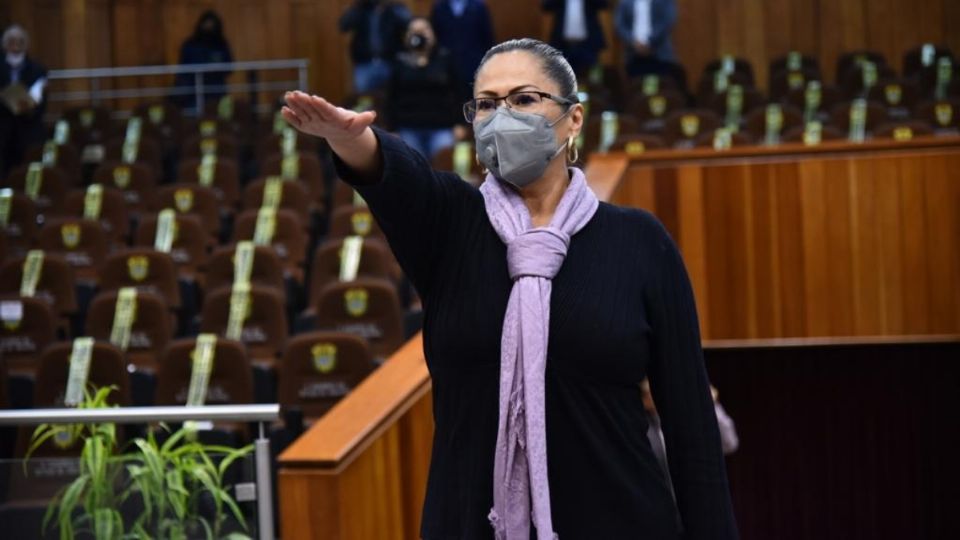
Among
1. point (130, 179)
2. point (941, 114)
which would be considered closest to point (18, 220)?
point (130, 179)

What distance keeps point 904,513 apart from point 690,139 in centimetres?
304

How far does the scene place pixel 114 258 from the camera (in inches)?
275

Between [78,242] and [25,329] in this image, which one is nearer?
[25,329]

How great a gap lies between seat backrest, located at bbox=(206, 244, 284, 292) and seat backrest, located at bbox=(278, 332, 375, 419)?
1.29 m

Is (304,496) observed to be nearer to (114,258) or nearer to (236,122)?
(114,258)

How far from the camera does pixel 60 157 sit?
384 inches

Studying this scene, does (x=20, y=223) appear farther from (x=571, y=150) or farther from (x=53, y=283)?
(x=571, y=150)

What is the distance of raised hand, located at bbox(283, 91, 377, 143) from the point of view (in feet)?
5.57

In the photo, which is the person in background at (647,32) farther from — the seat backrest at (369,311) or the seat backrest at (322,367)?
the seat backrest at (322,367)

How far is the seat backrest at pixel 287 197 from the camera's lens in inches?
325

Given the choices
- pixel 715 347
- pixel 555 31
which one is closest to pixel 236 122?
pixel 555 31

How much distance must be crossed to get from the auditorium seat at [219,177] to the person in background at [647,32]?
3.30m

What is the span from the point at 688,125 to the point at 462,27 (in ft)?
7.41

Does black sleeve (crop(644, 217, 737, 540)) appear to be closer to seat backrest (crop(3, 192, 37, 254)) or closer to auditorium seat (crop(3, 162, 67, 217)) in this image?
seat backrest (crop(3, 192, 37, 254))
